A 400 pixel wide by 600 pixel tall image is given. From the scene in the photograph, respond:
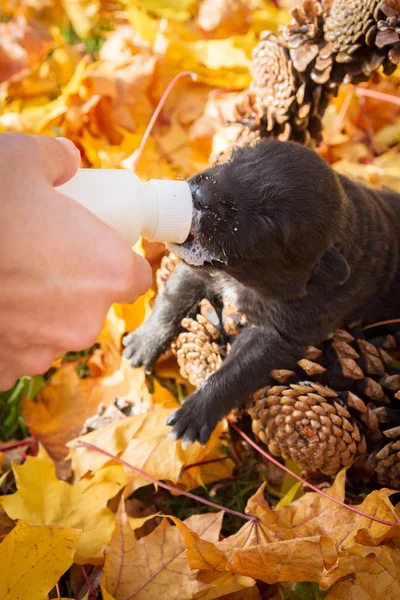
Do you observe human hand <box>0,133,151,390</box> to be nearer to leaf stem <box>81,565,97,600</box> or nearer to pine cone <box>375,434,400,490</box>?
leaf stem <box>81,565,97,600</box>

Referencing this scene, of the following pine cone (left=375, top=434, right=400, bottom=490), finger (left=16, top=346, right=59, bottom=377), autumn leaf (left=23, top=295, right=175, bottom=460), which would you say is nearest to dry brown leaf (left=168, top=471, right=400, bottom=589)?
pine cone (left=375, top=434, right=400, bottom=490)

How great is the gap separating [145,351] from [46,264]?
1117 millimetres

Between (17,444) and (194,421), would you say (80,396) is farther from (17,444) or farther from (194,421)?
(194,421)

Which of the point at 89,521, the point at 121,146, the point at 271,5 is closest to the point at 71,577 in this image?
the point at 89,521

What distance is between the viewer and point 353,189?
6.81 ft

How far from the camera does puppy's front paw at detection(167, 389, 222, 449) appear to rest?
1918mm


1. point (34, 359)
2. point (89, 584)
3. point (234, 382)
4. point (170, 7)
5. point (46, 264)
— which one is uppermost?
point (46, 264)

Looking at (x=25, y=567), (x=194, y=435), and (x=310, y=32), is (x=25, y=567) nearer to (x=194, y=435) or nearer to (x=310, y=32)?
(x=194, y=435)

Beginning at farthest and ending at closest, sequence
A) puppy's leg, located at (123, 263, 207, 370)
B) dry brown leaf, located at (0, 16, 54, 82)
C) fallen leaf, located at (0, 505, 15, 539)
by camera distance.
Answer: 1. dry brown leaf, located at (0, 16, 54, 82)
2. puppy's leg, located at (123, 263, 207, 370)
3. fallen leaf, located at (0, 505, 15, 539)

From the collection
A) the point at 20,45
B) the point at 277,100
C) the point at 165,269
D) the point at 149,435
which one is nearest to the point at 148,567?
the point at 149,435

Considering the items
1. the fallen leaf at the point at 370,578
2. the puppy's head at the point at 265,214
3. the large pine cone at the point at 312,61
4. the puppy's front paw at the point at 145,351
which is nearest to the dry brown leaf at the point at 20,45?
the large pine cone at the point at 312,61

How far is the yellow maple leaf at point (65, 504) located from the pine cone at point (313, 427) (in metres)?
0.49

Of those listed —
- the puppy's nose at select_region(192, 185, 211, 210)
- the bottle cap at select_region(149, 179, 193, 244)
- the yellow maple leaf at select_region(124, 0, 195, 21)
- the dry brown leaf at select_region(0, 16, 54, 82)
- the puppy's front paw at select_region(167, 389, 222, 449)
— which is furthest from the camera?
the yellow maple leaf at select_region(124, 0, 195, 21)

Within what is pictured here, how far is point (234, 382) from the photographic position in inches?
76.6
